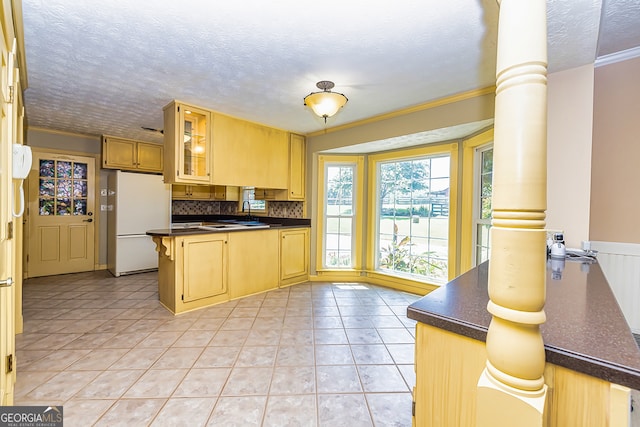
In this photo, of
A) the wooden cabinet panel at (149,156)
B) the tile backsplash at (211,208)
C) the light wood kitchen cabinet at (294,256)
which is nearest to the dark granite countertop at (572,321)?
the light wood kitchen cabinet at (294,256)

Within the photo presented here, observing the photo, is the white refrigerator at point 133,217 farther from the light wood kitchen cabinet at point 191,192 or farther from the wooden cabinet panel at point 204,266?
the wooden cabinet panel at point 204,266

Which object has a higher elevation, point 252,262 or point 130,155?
point 130,155

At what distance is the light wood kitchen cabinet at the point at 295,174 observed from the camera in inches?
172

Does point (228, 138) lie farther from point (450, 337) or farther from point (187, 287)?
point (450, 337)

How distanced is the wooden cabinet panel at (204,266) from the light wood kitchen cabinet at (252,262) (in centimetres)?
13

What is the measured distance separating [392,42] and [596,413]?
2.08 meters

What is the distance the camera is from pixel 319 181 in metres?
4.43

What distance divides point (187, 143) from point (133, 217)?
2.22 meters

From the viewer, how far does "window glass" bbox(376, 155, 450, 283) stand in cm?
370

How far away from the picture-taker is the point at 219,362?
2150 millimetres

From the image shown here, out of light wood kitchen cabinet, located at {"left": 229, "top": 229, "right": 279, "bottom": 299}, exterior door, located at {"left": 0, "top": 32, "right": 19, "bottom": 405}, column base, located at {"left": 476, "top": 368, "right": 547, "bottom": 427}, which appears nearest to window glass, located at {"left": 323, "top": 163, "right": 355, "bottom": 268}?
light wood kitchen cabinet, located at {"left": 229, "top": 229, "right": 279, "bottom": 299}

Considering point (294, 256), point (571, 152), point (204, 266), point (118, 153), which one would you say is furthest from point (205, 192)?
point (571, 152)

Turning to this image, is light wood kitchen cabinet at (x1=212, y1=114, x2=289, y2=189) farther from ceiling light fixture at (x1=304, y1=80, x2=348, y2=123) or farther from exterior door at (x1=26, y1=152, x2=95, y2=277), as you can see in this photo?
exterior door at (x1=26, y1=152, x2=95, y2=277)

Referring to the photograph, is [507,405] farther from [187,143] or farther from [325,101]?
[187,143]
